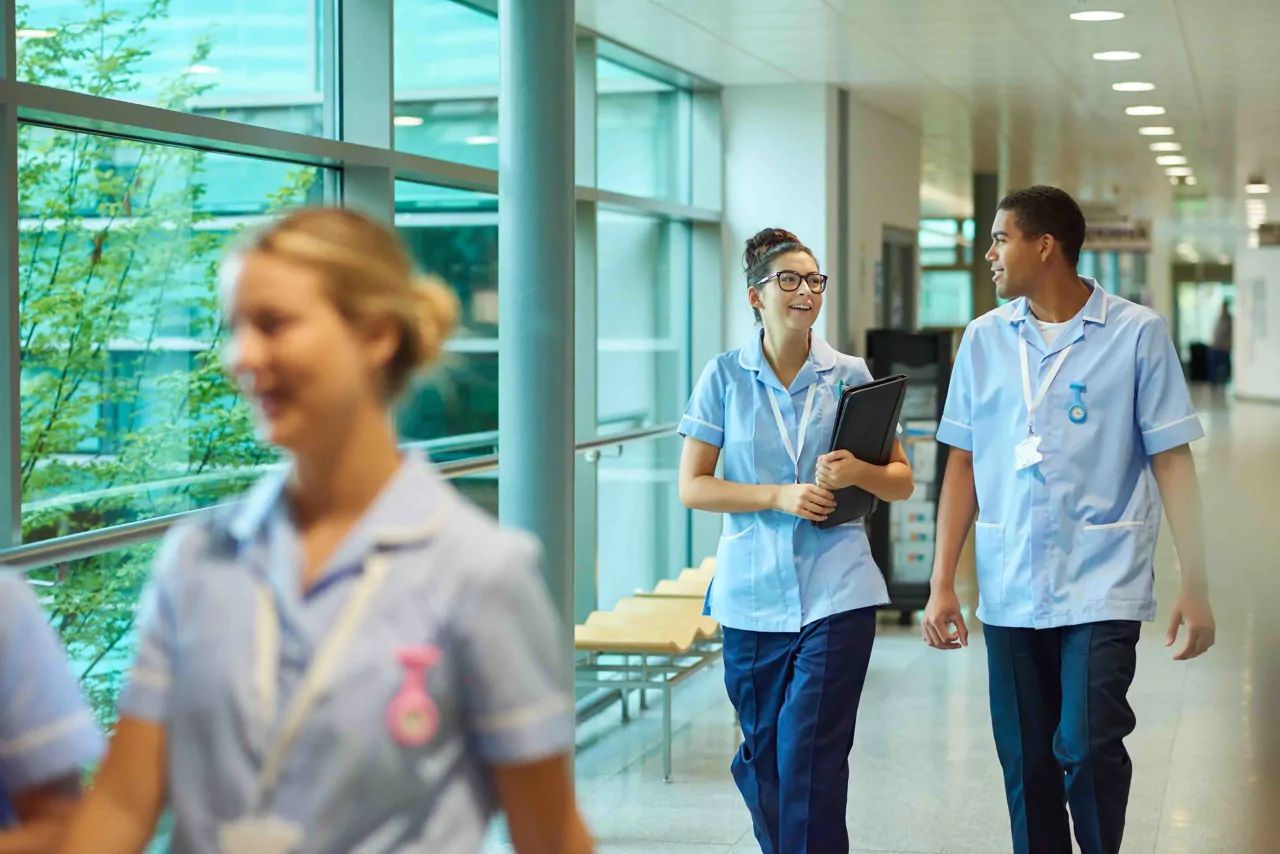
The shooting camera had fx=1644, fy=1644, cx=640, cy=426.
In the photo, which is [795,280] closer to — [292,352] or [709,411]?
[709,411]

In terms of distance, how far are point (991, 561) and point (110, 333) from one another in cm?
235

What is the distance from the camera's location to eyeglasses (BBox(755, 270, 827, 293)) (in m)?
3.79

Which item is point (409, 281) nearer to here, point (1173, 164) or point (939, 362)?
point (939, 362)

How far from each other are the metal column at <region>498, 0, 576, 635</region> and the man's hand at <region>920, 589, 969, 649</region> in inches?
37.9

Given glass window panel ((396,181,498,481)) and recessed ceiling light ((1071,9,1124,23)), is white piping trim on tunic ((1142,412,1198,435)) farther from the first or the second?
recessed ceiling light ((1071,9,1124,23))

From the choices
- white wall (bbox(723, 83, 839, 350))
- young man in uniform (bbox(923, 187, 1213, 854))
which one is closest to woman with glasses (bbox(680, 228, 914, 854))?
young man in uniform (bbox(923, 187, 1213, 854))

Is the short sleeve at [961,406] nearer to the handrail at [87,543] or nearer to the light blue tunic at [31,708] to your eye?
the handrail at [87,543]

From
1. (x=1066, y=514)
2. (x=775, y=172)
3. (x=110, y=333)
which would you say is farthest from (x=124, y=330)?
(x=775, y=172)

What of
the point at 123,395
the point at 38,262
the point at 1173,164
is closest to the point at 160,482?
the point at 123,395

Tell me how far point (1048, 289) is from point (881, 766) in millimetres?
2606

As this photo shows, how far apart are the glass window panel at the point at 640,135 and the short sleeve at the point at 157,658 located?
6867 millimetres

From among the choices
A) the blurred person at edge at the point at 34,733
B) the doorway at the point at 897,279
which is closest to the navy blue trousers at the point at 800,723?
the blurred person at edge at the point at 34,733

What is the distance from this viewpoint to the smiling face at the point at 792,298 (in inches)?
150

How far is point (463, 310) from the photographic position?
21.5 feet
